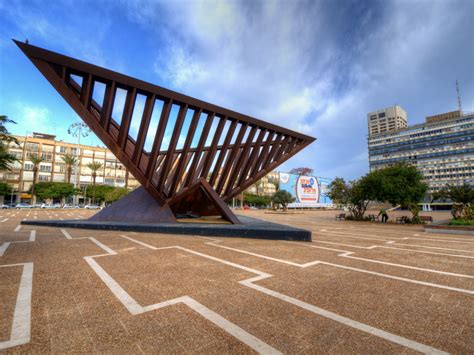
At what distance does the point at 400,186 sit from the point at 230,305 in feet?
80.1

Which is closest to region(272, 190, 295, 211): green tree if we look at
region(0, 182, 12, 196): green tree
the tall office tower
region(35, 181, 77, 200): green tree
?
region(35, 181, 77, 200): green tree

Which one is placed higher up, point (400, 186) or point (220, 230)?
point (400, 186)

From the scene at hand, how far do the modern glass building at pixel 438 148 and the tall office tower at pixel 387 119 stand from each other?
57.7 m

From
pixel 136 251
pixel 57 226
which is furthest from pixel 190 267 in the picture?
pixel 57 226

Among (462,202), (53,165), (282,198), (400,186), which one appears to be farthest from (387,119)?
(53,165)

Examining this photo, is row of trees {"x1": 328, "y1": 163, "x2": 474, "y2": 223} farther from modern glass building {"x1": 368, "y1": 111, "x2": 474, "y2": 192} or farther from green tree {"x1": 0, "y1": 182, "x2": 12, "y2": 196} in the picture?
green tree {"x1": 0, "y1": 182, "x2": 12, "y2": 196}

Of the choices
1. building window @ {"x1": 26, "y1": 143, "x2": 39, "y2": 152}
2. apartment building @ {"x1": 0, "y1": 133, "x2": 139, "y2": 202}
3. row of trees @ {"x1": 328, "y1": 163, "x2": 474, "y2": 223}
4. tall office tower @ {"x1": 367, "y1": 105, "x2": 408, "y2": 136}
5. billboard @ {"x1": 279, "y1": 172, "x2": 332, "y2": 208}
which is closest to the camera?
row of trees @ {"x1": 328, "y1": 163, "x2": 474, "y2": 223}

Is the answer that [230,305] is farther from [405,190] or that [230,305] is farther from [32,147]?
[32,147]

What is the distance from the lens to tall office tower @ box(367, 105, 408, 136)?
5625 inches

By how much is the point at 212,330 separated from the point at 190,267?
3.10 metres

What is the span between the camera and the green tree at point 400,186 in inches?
869

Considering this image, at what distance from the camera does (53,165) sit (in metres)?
67.8

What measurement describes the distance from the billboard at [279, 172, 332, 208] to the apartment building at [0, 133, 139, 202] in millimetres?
49150

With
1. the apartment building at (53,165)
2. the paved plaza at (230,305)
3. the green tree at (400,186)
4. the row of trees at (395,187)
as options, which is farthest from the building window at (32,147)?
the green tree at (400,186)
